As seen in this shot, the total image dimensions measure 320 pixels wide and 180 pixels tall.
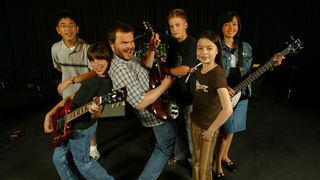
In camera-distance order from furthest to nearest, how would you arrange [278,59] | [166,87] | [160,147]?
[278,59] → [160,147] → [166,87]

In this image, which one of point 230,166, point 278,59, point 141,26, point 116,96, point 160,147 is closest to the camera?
point 116,96

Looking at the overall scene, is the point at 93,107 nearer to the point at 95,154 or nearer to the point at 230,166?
the point at 95,154

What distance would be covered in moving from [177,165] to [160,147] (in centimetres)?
68

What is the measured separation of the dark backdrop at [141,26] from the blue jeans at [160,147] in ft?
10.6

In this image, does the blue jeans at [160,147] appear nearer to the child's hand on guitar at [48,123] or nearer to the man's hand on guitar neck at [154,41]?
the man's hand on guitar neck at [154,41]

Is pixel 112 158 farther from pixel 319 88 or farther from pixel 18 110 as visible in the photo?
pixel 319 88

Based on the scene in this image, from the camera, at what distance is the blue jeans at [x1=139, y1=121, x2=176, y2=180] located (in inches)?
84.2

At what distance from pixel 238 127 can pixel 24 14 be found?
15.1 feet

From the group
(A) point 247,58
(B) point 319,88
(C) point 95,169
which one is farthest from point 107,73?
(B) point 319,88

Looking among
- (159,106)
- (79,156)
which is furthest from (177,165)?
(79,156)

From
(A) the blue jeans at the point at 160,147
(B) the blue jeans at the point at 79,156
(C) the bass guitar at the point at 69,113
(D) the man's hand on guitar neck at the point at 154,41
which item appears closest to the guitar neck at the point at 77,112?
(C) the bass guitar at the point at 69,113

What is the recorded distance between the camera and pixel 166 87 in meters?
1.93

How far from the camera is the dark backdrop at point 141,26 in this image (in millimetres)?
5188

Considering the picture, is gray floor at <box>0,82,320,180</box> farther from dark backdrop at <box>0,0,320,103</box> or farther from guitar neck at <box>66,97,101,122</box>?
dark backdrop at <box>0,0,320,103</box>
